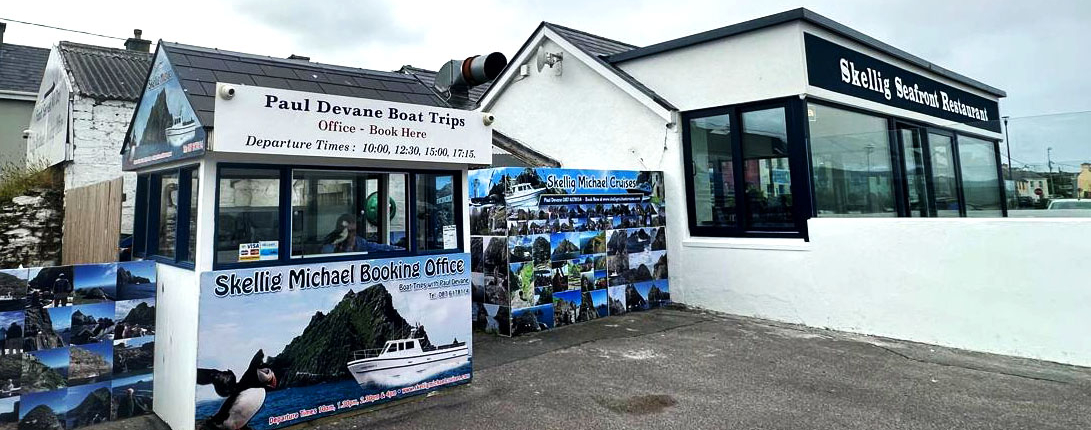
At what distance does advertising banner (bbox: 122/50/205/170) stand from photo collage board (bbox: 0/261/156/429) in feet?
3.43

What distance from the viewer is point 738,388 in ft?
16.6

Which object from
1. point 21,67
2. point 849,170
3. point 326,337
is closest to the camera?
point 326,337

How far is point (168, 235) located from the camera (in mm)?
4629

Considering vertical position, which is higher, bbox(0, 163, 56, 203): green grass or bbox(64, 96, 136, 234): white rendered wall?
bbox(64, 96, 136, 234): white rendered wall

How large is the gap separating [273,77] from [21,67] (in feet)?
66.6

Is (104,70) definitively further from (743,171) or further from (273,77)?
(743,171)

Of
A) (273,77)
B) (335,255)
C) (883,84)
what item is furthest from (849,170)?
(273,77)

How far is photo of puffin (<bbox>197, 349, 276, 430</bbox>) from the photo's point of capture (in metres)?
3.80

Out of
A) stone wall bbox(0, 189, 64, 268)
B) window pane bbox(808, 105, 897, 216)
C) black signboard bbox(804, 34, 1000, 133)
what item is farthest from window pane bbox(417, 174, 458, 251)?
stone wall bbox(0, 189, 64, 268)

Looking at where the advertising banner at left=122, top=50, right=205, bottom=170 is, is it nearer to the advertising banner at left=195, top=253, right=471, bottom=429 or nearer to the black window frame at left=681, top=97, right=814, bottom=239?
the advertising banner at left=195, top=253, right=471, bottom=429

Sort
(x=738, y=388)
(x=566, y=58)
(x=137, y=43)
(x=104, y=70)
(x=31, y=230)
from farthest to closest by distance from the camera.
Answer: (x=137, y=43) < (x=104, y=70) < (x=566, y=58) < (x=31, y=230) < (x=738, y=388)

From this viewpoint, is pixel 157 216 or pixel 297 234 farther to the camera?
pixel 157 216

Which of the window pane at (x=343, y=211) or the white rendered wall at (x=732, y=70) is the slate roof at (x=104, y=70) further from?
the white rendered wall at (x=732, y=70)

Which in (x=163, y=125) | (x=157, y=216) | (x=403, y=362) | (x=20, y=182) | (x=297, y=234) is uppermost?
(x=20, y=182)
